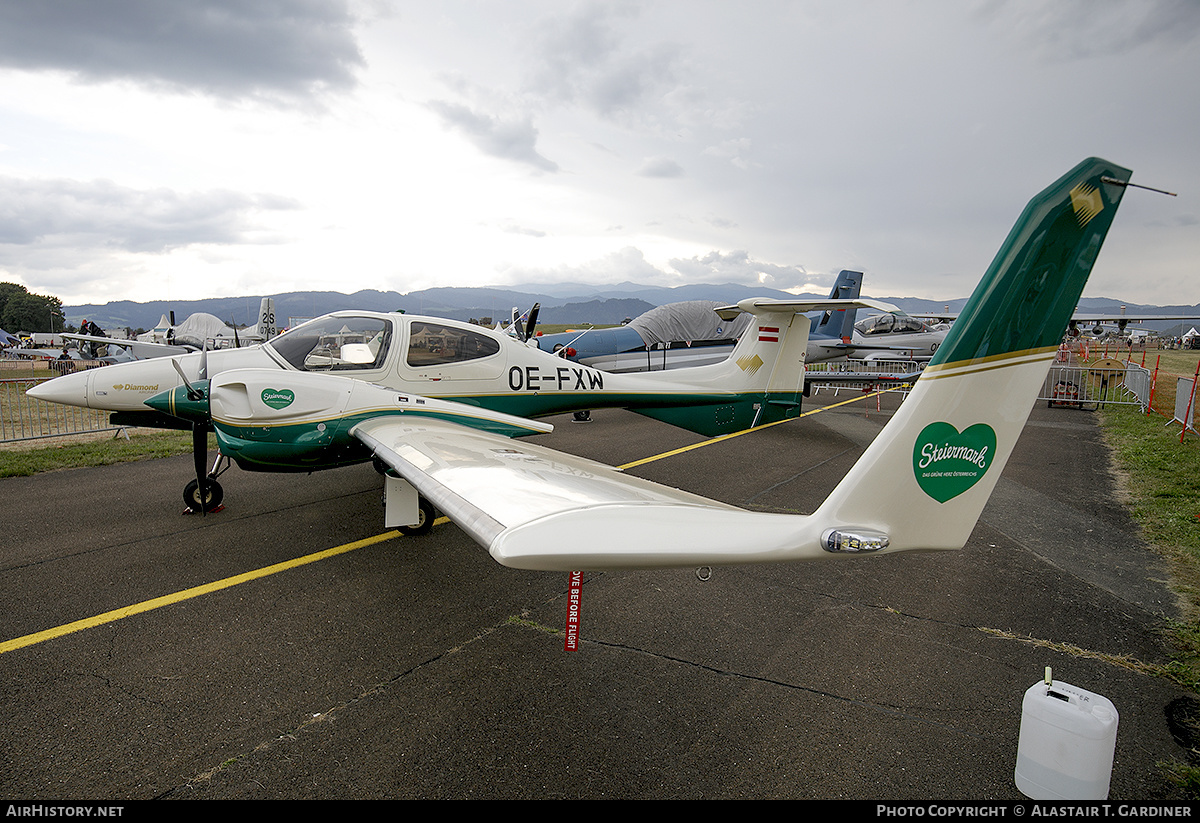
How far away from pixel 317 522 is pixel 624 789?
4.76m

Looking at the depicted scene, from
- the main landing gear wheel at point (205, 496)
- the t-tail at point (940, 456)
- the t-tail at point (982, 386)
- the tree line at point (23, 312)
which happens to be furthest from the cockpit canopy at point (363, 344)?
the tree line at point (23, 312)

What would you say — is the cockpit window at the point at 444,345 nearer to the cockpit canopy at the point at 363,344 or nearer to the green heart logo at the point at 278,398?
the cockpit canopy at the point at 363,344

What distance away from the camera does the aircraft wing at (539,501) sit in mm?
2018

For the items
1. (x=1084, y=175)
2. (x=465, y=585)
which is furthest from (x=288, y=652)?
(x=1084, y=175)

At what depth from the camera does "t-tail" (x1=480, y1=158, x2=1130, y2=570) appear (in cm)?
204

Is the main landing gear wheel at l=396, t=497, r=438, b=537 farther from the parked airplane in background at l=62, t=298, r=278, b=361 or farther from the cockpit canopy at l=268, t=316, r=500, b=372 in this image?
the parked airplane in background at l=62, t=298, r=278, b=361

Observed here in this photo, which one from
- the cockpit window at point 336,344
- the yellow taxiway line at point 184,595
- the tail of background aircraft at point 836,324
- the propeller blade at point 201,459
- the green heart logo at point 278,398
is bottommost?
the yellow taxiway line at point 184,595

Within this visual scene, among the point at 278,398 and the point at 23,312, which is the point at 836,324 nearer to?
the point at 278,398

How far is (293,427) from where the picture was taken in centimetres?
526

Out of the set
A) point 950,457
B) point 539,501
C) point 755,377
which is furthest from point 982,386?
point 755,377

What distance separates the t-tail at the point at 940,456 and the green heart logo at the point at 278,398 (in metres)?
3.83

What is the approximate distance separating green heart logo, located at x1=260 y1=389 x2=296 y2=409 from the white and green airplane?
12 millimetres

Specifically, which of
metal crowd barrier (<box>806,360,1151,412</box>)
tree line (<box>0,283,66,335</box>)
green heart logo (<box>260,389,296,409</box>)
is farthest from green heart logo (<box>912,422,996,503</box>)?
tree line (<box>0,283,66,335</box>)

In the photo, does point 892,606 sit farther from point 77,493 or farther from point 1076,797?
point 77,493
